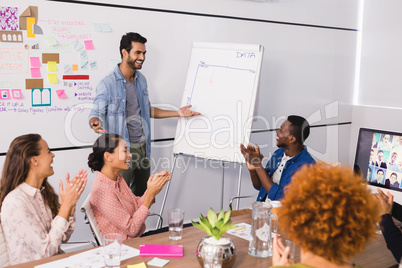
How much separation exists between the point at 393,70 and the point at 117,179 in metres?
3.89

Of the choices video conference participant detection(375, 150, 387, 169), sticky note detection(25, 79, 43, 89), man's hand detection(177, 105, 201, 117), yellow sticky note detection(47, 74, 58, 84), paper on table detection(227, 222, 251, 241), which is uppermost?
yellow sticky note detection(47, 74, 58, 84)

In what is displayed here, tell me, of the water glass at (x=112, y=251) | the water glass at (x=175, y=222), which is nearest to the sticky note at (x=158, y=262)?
the water glass at (x=112, y=251)

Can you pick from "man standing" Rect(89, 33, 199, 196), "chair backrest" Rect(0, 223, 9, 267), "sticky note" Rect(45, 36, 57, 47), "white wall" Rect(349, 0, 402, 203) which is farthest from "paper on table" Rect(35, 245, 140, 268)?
"white wall" Rect(349, 0, 402, 203)

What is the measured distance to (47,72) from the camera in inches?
134

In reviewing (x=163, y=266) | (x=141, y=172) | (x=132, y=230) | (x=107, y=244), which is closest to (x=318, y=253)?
(x=163, y=266)

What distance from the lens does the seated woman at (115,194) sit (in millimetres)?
2410

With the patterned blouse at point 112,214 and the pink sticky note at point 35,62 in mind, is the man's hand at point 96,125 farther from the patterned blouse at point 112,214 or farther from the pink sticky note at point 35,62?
the patterned blouse at point 112,214

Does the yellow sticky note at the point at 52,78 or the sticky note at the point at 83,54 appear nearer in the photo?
the yellow sticky note at the point at 52,78

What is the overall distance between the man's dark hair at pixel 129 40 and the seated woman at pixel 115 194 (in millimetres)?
1207

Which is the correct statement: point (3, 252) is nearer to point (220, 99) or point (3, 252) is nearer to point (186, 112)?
A: point (186, 112)

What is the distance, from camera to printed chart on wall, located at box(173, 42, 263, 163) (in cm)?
378

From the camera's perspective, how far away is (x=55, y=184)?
3.55 meters

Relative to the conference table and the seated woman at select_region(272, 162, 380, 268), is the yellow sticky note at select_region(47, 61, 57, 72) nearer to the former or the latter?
the conference table

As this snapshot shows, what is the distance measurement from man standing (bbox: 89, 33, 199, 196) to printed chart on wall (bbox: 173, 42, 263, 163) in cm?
15
